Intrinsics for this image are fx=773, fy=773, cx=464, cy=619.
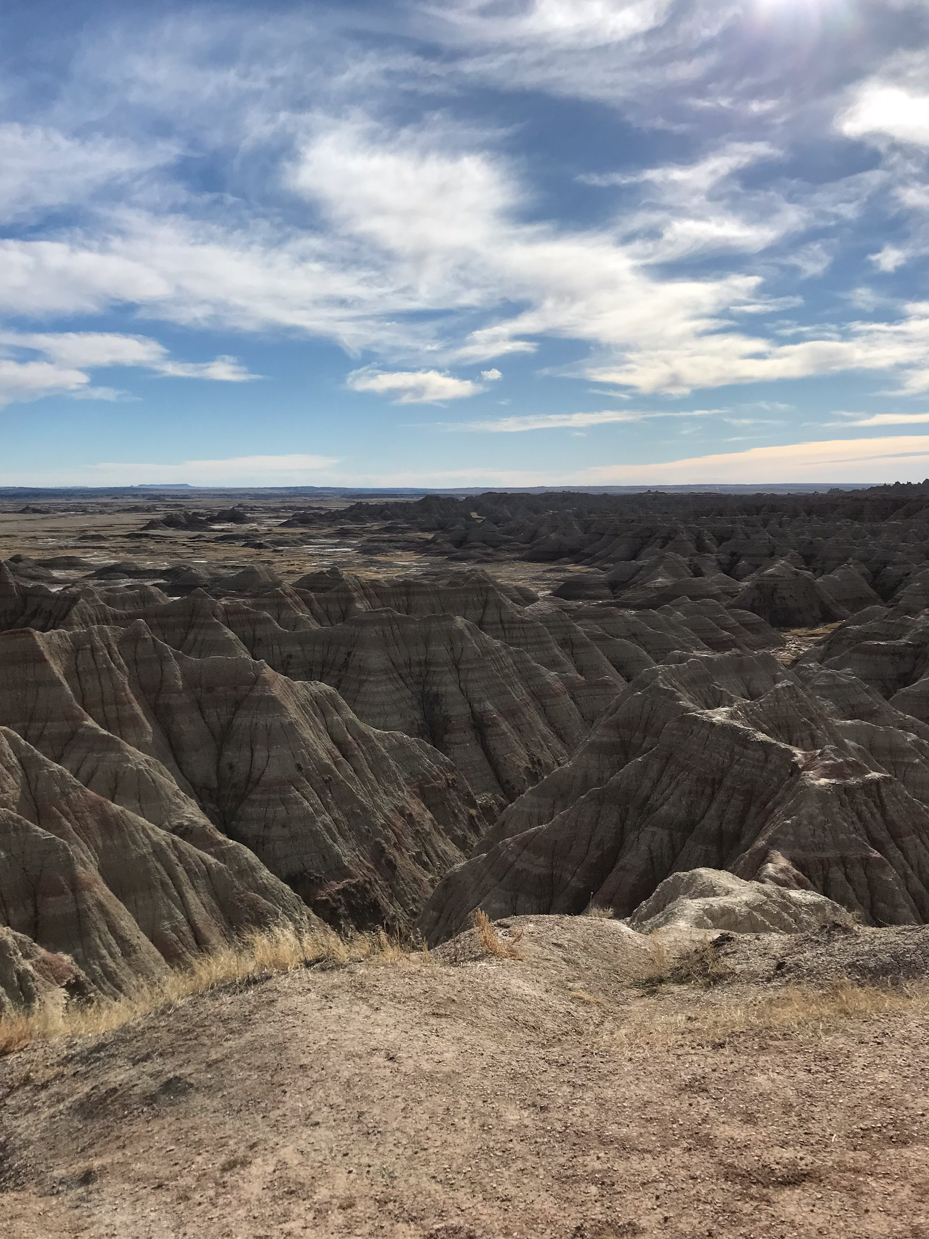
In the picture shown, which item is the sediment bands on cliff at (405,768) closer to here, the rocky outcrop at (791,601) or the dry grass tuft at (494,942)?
the dry grass tuft at (494,942)

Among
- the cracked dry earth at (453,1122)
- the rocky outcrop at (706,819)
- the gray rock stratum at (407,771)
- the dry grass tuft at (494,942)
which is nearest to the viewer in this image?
the cracked dry earth at (453,1122)

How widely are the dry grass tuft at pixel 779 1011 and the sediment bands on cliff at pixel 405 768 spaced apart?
8.48 m

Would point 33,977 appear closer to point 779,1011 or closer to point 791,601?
point 779,1011

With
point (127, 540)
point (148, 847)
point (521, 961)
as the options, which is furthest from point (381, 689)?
point (127, 540)

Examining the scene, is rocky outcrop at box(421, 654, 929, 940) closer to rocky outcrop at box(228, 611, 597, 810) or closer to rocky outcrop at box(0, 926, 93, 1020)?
rocky outcrop at box(0, 926, 93, 1020)

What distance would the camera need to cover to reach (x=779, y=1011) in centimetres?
947

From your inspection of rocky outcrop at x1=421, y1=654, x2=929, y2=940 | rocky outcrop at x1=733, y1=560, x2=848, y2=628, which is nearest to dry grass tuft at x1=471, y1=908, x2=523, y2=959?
rocky outcrop at x1=421, y1=654, x2=929, y2=940

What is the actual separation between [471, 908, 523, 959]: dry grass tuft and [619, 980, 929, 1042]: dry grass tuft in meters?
2.13

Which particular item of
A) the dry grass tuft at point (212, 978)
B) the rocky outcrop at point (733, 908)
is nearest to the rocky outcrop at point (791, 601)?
the rocky outcrop at point (733, 908)

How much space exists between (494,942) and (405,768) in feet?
81.6

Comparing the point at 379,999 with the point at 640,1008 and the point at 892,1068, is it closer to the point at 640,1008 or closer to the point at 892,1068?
the point at 640,1008

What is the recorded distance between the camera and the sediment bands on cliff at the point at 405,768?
20.7m

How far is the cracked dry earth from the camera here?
6.21 meters

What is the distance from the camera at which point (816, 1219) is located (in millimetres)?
5777
